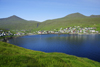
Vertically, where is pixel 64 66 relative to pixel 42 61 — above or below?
below

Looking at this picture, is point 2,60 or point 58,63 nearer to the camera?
point 2,60

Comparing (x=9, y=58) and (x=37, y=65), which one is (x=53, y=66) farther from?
(x=9, y=58)

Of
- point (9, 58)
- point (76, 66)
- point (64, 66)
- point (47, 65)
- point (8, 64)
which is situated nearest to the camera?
point (8, 64)

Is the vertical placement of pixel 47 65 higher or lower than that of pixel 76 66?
higher

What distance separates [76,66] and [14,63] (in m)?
21.0

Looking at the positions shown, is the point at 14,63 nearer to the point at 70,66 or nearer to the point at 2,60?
the point at 2,60

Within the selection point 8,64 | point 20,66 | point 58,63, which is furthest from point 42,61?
point 8,64

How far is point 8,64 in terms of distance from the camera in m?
20.9

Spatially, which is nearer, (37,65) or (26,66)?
(26,66)

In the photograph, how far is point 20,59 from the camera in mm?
23828

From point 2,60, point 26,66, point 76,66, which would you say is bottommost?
point 76,66

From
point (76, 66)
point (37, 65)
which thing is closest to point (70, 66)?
point (76, 66)

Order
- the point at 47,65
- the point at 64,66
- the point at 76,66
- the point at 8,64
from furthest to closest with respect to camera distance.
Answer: the point at 76,66, the point at 64,66, the point at 47,65, the point at 8,64

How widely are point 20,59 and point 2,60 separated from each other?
15.5ft
